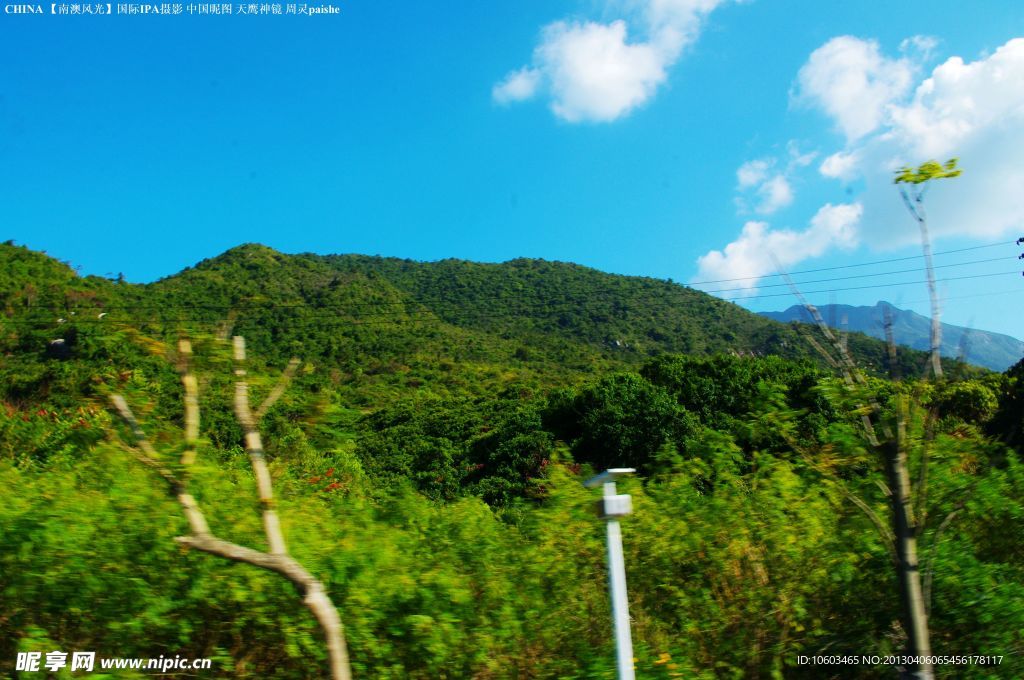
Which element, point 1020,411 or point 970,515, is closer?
point 970,515

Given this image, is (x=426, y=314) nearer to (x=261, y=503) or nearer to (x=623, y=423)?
(x=623, y=423)

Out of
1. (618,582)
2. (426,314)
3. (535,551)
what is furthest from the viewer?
(426,314)

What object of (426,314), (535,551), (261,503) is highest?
(426,314)

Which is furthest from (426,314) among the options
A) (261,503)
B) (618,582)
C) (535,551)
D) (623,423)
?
(618,582)

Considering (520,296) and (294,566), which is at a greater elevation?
(520,296)

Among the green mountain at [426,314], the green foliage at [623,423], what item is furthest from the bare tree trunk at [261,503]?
the green mountain at [426,314]

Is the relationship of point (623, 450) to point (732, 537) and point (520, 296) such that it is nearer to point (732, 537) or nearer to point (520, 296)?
point (732, 537)

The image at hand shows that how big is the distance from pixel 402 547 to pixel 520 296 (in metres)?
83.2

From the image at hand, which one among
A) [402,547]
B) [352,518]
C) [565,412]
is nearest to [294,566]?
[402,547]

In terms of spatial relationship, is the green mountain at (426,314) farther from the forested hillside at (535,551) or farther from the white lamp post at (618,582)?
the white lamp post at (618,582)

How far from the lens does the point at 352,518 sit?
5453 mm

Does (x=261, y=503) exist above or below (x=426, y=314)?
below

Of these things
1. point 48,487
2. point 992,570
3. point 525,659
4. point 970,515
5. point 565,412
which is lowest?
point 525,659

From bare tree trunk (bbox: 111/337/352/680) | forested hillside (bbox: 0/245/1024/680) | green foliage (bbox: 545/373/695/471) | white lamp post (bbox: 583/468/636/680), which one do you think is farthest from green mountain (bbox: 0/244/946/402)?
white lamp post (bbox: 583/468/636/680)
